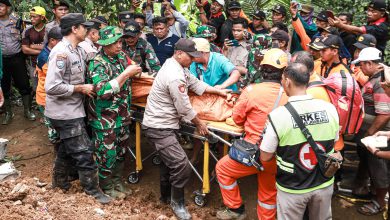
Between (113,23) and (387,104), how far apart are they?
5.11 metres

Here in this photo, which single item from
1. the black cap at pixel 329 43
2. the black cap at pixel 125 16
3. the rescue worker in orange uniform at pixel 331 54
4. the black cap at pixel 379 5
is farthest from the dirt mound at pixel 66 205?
the black cap at pixel 379 5

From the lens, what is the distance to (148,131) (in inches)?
189

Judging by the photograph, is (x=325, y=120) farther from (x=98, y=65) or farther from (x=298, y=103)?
(x=98, y=65)

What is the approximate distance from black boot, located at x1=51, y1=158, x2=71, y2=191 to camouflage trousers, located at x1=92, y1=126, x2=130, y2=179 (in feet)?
1.39

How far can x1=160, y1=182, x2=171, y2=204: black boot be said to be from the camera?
5094 mm

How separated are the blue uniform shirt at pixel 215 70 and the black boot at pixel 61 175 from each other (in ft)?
7.12

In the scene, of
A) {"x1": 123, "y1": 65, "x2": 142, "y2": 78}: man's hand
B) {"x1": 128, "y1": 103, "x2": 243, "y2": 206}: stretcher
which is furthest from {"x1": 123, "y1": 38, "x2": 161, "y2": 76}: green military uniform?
{"x1": 123, "y1": 65, "x2": 142, "y2": 78}: man's hand

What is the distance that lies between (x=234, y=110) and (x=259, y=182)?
857 millimetres

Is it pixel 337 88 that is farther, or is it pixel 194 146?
pixel 194 146

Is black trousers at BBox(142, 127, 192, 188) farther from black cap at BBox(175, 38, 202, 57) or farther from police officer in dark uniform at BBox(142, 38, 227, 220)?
black cap at BBox(175, 38, 202, 57)

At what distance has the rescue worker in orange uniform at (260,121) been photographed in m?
4.07

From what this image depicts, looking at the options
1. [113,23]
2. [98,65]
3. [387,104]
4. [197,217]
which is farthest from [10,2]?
[387,104]

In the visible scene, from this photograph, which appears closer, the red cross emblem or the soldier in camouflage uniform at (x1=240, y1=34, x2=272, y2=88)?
the red cross emblem

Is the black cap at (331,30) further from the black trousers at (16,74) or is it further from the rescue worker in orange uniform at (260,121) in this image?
the black trousers at (16,74)
